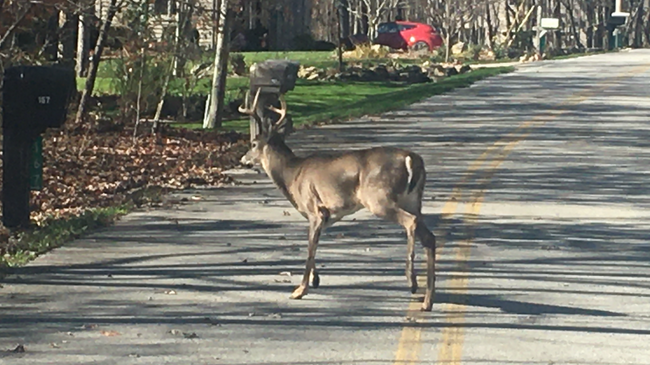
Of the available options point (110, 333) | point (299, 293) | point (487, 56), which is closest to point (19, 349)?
point (110, 333)

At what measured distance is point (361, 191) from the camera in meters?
10.5

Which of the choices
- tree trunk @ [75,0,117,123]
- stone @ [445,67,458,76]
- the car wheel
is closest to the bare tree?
tree trunk @ [75,0,117,123]

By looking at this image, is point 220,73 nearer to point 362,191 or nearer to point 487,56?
point 362,191

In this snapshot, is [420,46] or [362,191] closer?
[362,191]

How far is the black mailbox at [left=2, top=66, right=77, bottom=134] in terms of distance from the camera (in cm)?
1295

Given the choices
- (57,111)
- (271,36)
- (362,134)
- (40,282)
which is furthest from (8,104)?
(271,36)

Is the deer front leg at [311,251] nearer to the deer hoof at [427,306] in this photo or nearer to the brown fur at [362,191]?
the brown fur at [362,191]

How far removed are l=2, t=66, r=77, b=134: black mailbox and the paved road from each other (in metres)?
1.28

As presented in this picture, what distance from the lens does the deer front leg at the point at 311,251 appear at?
10.5 meters

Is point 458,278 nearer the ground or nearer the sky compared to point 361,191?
nearer the ground

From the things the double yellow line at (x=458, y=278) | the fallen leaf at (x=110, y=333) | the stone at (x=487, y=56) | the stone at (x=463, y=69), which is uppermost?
the fallen leaf at (x=110, y=333)

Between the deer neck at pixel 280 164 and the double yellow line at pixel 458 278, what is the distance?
1.45 meters

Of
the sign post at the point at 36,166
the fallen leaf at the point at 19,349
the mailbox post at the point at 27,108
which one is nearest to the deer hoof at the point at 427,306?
the fallen leaf at the point at 19,349

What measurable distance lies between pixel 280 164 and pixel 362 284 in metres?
1.21
